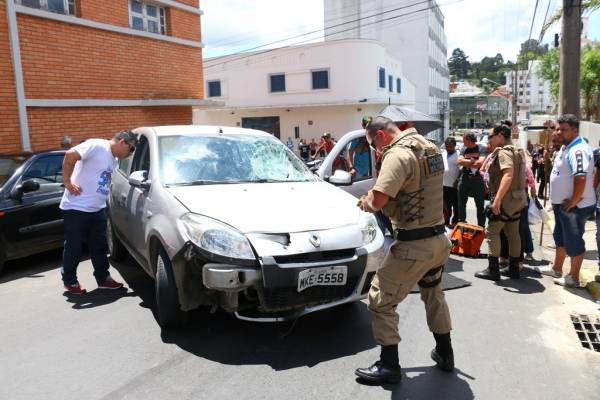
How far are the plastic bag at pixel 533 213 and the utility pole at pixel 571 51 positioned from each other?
2585mm

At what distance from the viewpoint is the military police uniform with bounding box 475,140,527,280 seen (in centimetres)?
559

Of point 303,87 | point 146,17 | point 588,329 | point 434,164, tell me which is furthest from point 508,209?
point 303,87

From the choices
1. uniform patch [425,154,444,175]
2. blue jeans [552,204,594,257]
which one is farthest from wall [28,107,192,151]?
blue jeans [552,204,594,257]

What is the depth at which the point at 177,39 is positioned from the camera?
14.4 metres

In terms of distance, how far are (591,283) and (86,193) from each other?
5.48 meters

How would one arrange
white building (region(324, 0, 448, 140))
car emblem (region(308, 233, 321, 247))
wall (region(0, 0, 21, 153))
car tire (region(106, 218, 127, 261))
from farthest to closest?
1. white building (region(324, 0, 448, 140))
2. wall (region(0, 0, 21, 153))
3. car tire (region(106, 218, 127, 261))
4. car emblem (region(308, 233, 321, 247))

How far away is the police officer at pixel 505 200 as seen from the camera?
5539 mm

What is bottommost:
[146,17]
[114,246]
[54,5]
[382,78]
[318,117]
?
[114,246]

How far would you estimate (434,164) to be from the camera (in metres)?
3.21

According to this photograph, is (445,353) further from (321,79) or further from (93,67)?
(321,79)

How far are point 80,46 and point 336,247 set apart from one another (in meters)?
10.4

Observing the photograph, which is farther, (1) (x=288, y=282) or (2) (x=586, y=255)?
(2) (x=586, y=255)

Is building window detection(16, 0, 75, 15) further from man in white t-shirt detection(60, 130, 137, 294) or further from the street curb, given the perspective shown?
the street curb

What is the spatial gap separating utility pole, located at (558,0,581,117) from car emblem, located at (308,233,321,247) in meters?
6.47
